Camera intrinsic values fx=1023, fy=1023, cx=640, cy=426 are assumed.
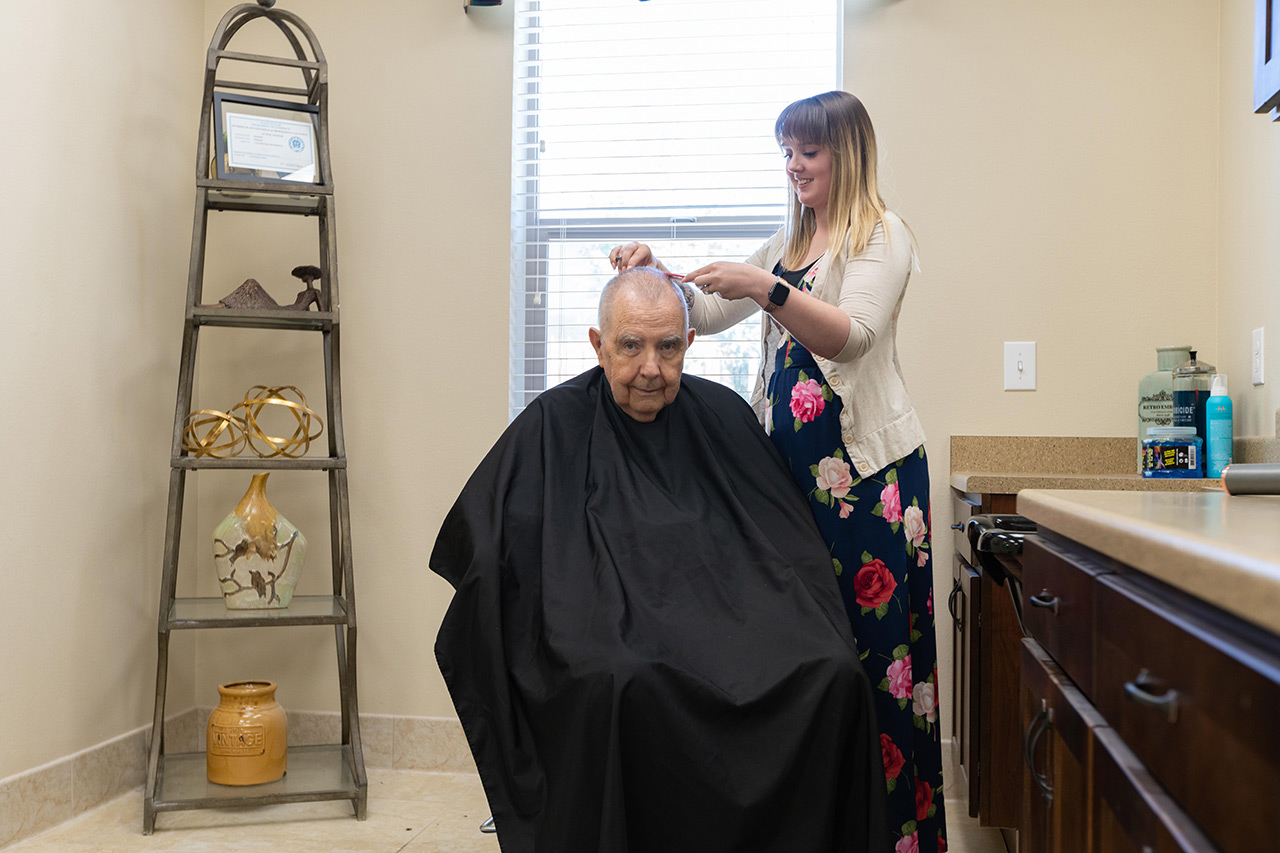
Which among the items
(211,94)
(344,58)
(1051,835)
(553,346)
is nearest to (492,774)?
(1051,835)

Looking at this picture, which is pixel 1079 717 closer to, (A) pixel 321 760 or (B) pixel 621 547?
(B) pixel 621 547

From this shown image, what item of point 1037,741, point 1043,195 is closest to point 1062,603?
point 1037,741

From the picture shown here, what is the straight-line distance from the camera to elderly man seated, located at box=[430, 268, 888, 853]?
1496 mm

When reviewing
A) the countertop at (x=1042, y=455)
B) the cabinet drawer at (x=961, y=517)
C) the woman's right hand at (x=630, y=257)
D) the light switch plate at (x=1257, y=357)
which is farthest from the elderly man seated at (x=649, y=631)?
the light switch plate at (x=1257, y=357)

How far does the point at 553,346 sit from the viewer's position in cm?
312

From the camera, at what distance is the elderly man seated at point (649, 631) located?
150 cm

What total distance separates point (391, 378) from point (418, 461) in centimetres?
27

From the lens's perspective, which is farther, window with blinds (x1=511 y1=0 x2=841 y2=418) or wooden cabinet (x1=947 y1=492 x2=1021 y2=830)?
window with blinds (x1=511 y1=0 x2=841 y2=418)

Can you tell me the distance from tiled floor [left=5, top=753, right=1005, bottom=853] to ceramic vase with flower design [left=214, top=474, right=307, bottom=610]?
0.54 metres

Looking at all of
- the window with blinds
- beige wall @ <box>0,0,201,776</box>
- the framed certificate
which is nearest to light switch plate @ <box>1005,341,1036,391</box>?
the window with blinds

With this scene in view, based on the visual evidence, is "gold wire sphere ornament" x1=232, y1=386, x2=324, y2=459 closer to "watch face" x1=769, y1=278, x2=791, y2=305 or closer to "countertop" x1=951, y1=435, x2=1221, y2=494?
"watch face" x1=769, y1=278, x2=791, y2=305

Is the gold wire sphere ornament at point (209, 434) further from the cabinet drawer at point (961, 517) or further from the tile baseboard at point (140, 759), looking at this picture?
the cabinet drawer at point (961, 517)

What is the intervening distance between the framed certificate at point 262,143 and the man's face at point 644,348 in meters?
1.30

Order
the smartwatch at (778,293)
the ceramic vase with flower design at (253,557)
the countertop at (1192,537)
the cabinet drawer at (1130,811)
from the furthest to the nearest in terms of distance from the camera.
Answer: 1. the ceramic vase with flower design at (253,557)
2. the smartwatch at (778,293)
3. the cabinet drawer at (1130,811)
4. the countertop at (1192,537)
